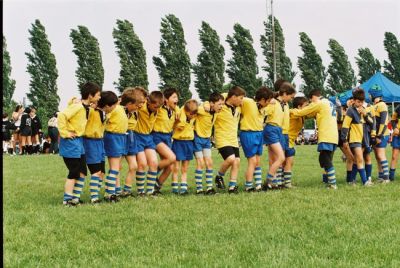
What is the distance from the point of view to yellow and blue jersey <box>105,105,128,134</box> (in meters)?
8.53

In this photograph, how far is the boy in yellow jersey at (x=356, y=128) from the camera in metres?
10.1

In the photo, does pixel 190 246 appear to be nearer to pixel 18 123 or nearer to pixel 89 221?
pixel 89 221

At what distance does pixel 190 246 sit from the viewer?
5.02m

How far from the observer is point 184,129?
9648 millimetres

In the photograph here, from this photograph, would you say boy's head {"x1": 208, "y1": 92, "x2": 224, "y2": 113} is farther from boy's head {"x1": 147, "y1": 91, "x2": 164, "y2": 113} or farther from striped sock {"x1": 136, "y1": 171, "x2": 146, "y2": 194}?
striped sock {"x1": 136, "y1": 171, "x2": 146, "y2": 194}

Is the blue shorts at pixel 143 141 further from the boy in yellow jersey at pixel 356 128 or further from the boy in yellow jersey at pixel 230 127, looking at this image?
the boy in yellow jersey at pixel 356 128

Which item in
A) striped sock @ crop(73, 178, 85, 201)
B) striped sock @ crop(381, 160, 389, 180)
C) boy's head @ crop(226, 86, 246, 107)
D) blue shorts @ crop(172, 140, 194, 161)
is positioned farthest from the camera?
striped sock @ crop(381, 160, 389, 180)

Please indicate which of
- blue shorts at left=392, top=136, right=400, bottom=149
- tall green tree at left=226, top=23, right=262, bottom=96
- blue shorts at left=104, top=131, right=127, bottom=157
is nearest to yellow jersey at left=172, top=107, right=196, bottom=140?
blue shorts at left=104, top=131, right=127, bottom=157

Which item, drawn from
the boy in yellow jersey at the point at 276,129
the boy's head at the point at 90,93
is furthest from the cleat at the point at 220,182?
the boy's head at the point at 90,93

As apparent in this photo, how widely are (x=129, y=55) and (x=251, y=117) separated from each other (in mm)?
45544

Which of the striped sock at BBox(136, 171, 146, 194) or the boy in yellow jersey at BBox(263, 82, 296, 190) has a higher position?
the boy in yellow jersey at BBox(263, 82, 296, 190)

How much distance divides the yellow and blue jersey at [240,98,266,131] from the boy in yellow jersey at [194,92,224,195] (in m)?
0.45

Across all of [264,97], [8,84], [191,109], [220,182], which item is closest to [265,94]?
[264,97]

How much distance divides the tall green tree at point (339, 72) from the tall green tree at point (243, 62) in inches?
346
